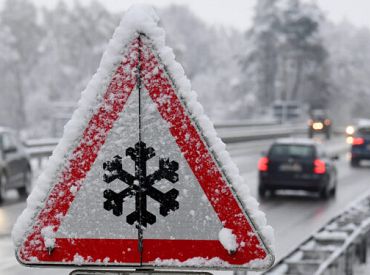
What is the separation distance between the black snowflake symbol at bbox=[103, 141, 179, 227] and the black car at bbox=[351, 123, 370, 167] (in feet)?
102

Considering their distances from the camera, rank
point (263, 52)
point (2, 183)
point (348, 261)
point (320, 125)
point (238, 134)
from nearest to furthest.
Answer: point (348, 261)
point (2, 183)
point (238, 134)
point (320, 125)
point (263, 52)

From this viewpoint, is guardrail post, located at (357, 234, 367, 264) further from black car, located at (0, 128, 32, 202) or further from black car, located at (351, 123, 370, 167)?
black car, located at (351, 123, 370, 167)

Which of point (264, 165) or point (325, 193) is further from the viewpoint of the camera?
point (325, 193)

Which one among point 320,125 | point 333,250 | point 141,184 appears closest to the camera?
point 141,184

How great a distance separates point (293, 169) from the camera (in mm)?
21359

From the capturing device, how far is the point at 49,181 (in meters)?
3.68

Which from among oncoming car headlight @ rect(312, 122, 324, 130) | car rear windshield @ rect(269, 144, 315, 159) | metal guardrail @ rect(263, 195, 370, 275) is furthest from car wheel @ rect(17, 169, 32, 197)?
oncoming car headlight @ rect(312, 122, 324, 130)

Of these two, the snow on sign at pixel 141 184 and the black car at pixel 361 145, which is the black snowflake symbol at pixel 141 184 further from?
the black car at pixel 361 145

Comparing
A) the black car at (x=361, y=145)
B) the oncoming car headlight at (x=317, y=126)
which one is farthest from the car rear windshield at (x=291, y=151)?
the oncoming car headlight at (x=317, y=126)

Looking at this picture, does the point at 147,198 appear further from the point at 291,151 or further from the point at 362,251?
the point at 291,151

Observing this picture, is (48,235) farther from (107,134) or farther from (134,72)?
(134,72)

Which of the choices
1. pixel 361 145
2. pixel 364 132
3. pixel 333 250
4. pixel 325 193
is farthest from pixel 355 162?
pixel 333 250

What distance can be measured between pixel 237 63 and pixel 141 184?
96271 mm

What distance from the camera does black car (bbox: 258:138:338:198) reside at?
2134 cm
